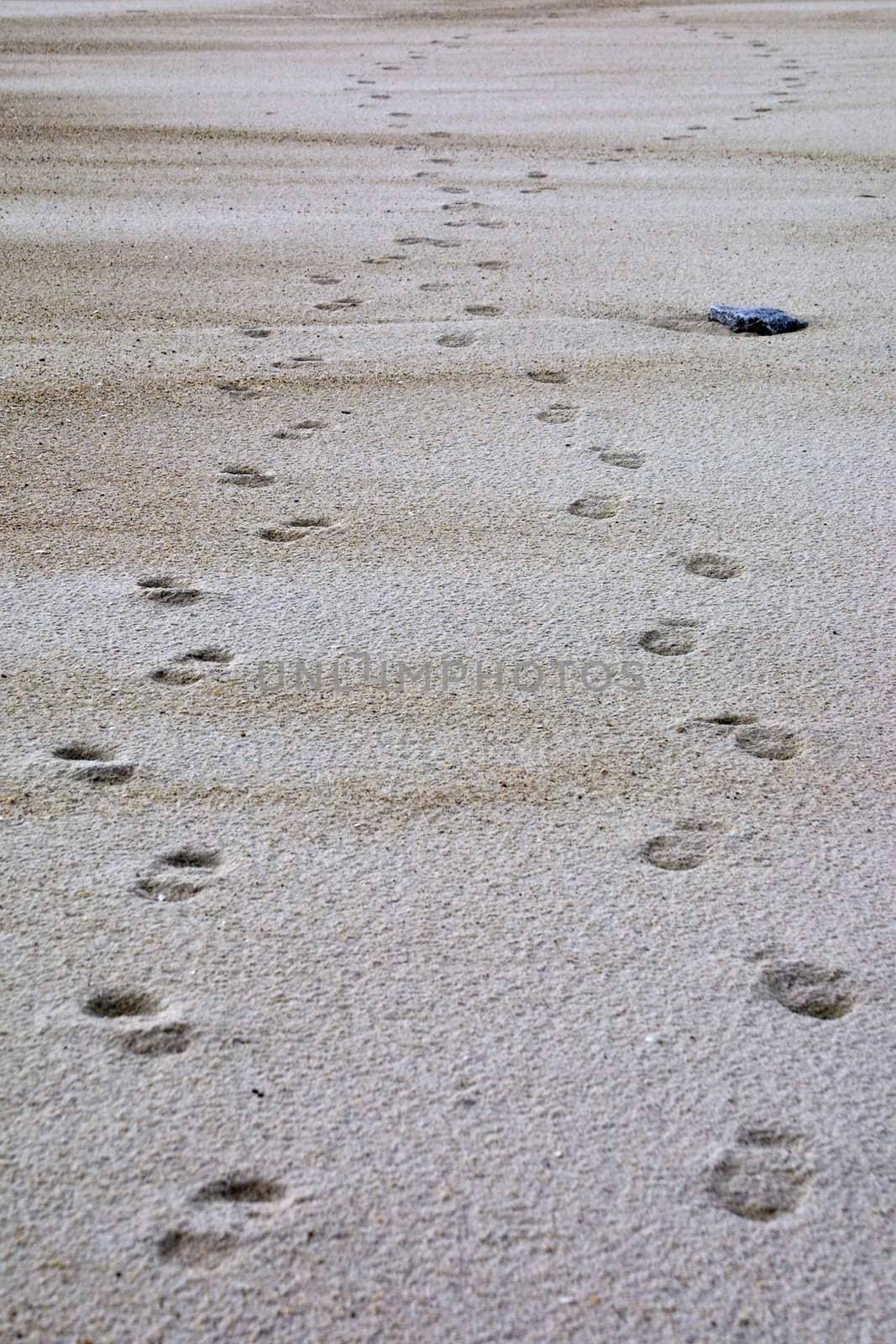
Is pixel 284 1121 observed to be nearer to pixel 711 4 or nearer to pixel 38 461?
pixel 38 461

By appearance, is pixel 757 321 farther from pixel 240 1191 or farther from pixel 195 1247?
pixel 195 1247

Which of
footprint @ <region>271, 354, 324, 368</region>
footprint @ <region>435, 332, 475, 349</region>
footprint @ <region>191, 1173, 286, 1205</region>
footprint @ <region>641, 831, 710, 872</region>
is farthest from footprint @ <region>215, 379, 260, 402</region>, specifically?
footprint @ <region>191, 1173, 286, 1205</region>

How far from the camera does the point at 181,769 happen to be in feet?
9.90

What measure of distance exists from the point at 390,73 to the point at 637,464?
722cm

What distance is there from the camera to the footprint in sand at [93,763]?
2992mm

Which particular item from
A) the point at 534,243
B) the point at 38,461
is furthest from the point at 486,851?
the point at 534,243

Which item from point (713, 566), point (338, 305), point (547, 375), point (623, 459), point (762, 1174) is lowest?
point (762, 1174)

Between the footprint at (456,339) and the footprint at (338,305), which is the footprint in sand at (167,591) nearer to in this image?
the footprint at (456,339)

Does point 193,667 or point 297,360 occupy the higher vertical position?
point 297,360

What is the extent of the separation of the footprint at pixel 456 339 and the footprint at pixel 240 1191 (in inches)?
147

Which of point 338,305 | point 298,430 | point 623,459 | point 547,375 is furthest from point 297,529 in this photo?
point 338,305

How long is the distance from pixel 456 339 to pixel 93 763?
2.82m

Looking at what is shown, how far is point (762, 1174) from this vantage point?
214 cm

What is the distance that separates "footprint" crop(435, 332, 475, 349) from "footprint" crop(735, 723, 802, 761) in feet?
8.41
